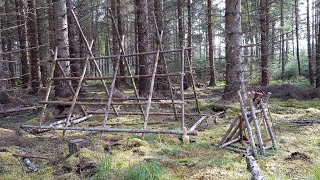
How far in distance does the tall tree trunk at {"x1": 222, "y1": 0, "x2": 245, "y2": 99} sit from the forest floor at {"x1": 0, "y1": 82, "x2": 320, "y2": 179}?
91.6 inches

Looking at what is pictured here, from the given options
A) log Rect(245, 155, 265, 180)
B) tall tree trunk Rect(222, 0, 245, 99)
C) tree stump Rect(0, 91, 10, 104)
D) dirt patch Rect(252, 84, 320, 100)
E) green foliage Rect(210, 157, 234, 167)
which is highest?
tall tree trunk Rect(222, 0, 245, 99)

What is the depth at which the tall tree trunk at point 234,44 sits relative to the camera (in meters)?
10.3

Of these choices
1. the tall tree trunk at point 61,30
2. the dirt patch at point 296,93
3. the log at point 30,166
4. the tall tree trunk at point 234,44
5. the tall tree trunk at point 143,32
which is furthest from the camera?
the dirt patch at point 296,93

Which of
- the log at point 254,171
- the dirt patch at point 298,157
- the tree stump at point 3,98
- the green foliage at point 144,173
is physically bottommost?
the dirt patch at point 298,157

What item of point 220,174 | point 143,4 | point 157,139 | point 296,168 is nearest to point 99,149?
point 157,139

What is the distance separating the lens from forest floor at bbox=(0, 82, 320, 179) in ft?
14.2

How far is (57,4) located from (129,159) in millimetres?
6089

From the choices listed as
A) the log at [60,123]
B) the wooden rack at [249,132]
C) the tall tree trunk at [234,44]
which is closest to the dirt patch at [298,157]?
the wooden rack at [249,132]

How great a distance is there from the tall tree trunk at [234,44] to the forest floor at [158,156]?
7.64 ft

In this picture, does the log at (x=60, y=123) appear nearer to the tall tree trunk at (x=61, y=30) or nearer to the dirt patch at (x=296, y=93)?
the tall tree trunk at (x=61, y=30)

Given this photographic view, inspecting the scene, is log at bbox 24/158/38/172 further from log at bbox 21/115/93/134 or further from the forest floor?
log at bbox 21/115/93/134

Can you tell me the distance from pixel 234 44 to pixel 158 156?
6158 mm

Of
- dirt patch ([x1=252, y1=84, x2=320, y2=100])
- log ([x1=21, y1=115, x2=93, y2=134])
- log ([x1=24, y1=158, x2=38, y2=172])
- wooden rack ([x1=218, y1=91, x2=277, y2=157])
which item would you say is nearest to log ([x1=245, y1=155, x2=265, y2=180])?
wooden rack ([x1=218, y1=91, x2=277, y2=157])

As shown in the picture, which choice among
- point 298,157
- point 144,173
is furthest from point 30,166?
point 298,157
